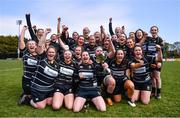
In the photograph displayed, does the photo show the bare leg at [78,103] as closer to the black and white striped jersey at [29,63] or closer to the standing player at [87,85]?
the standing player at [87,85]

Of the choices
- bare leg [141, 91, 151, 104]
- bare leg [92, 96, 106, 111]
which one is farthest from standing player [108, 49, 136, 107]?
bare leg [92, 96, 106, 111]

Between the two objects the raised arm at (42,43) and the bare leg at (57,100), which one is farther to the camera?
the raised arm at (42,43)

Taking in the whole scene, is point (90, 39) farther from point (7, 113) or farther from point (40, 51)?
point (7, 113)

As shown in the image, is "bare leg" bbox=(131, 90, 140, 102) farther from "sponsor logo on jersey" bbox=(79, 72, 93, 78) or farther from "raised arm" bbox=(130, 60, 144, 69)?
"sponsor logo on jersey" bbox=(79, 72, 93, 78)

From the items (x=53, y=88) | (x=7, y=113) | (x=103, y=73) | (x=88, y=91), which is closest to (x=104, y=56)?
(x=103, y=73)

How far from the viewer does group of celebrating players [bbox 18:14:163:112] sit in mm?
7852

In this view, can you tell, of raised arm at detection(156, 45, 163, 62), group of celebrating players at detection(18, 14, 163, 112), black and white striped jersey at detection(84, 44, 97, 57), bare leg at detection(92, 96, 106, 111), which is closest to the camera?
bare leg at detection(92, 96, 106, 111)

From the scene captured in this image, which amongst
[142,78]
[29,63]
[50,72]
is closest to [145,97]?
[142,78]

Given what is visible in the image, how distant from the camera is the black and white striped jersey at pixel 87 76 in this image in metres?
7.96

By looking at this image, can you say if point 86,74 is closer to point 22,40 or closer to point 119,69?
point 119,69

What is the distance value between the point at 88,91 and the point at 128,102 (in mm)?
1166

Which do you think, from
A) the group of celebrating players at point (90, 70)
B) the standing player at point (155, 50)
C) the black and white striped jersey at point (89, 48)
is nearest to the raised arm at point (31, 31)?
the group of celebrating players at point (90, 70)

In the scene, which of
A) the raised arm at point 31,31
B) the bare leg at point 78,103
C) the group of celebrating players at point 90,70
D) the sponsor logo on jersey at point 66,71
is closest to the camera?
the bare leg at point 78,103

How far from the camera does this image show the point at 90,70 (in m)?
8.02
